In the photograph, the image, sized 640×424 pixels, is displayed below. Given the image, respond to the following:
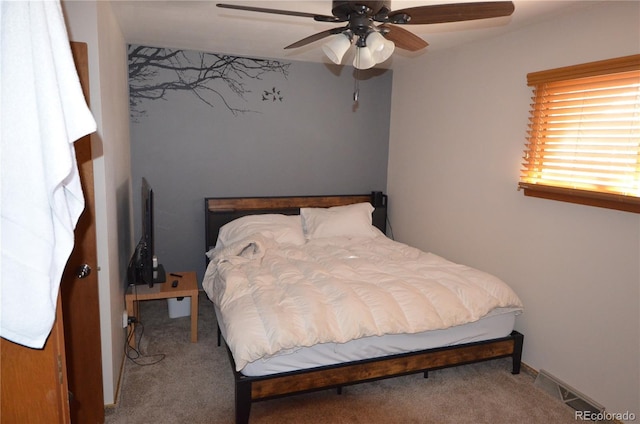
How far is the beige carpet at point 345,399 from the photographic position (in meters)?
2.37

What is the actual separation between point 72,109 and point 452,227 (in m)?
3.45

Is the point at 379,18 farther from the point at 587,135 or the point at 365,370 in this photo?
the point at 365,370

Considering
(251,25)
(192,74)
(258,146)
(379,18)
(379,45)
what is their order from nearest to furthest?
(379,18)
(379,45)
(251,25)
(192,74)
(258,146)

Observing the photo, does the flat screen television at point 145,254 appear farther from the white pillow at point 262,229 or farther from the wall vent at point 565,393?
the wall vent at point 565,393

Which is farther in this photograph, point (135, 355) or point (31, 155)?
point (135, 355)

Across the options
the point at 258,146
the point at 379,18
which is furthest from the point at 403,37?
the point at 258,146

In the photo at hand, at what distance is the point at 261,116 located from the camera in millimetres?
4250

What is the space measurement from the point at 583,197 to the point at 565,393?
1.27 m

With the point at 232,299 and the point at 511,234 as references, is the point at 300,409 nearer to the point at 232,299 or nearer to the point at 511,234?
the point at 232,299

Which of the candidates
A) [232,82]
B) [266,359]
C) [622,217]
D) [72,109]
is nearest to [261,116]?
[232,82]

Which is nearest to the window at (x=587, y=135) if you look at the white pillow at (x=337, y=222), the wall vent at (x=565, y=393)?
the wall vent at (x=565, y=393)

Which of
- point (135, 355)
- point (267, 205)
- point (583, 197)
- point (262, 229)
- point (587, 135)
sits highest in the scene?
point (587, 135)

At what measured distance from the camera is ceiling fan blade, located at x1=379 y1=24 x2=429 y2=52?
2210 millimetres

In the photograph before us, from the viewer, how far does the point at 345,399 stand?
2.54 meters
